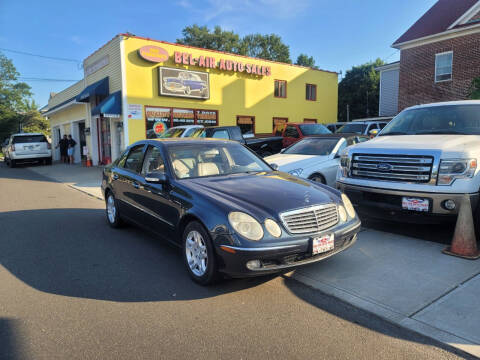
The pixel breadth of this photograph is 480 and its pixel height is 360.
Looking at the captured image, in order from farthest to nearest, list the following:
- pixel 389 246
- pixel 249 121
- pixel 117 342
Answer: pixel 249 121 < pixel 389 246 < pixel 117 342

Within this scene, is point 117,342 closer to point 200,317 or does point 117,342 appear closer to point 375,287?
point 200,317

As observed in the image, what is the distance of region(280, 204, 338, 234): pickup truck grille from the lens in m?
3.48

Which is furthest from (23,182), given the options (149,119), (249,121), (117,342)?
(117,342)

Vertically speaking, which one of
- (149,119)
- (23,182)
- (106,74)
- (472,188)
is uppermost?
(106,74)

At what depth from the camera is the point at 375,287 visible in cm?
364

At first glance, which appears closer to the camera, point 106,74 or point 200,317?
point 200,317

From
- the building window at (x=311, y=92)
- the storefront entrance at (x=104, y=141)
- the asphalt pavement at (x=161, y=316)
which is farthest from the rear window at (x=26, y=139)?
the asphalt pavement at (x=161, y=316)

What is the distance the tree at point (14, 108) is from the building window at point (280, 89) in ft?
155

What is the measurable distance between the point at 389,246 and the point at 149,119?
13.9 m

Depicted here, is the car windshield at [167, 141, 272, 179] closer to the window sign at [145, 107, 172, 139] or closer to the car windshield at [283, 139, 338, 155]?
the car windshield at [283, 139, 338, 155]

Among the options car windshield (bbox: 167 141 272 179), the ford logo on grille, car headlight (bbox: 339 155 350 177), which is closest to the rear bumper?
car windshield (bbox: 167 141 272 179)

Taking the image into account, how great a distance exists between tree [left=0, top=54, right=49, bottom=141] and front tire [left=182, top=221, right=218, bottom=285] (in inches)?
2342

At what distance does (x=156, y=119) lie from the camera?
1683 centimetres

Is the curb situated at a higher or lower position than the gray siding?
lower
